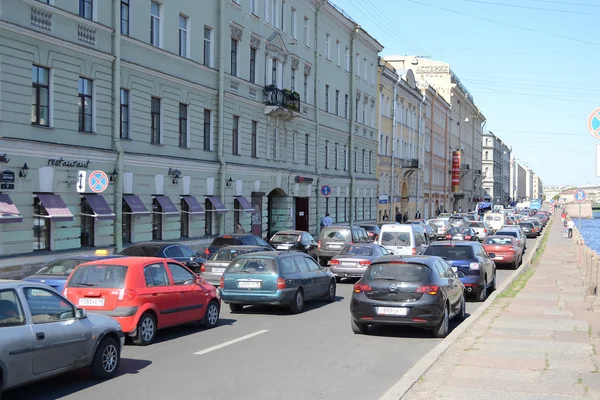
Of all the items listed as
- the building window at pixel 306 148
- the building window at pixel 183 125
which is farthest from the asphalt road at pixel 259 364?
the building window at pixel 306 148

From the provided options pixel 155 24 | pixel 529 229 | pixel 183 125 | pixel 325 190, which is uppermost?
pixel 155 24

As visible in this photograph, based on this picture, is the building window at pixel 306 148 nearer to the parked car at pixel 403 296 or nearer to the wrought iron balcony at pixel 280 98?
the wrought iron balcony at pixel 280 98

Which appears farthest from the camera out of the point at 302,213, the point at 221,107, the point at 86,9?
the point at 302,213

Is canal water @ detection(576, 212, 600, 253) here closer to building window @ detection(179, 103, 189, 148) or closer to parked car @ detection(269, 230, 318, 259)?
parked car @ detection(269, 230, 318, 259)

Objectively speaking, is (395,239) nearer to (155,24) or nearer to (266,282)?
(266,282)

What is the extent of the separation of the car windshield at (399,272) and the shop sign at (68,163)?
489 inches

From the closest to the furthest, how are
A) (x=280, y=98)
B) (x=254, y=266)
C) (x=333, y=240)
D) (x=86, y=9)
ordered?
(x=254, y=266), (x=86, y=9), (x=333, y=240), (x=280, y=98)

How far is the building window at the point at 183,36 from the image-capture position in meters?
29.6

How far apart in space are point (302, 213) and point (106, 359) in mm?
34965

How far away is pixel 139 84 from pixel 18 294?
1943cm

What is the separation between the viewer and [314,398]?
8398mm

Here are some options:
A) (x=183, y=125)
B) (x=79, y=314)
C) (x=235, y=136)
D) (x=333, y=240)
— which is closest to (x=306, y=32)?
(x=235, y=136)

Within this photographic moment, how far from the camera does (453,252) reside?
19.0 metres

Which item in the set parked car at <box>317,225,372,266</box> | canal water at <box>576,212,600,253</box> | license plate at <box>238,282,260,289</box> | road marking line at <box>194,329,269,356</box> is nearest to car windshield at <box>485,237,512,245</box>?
parked car at <box>317,225,372,266</box>
